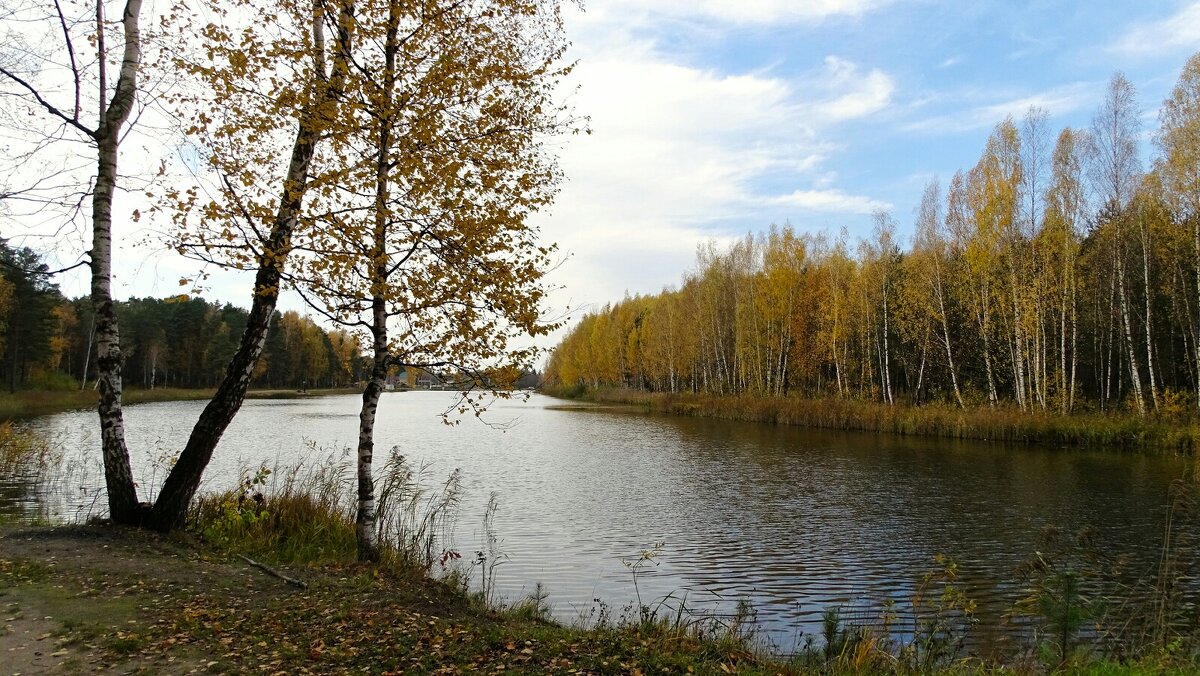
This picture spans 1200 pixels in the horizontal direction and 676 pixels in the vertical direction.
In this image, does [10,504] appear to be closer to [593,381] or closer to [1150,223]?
[1150,223]

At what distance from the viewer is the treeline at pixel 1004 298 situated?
27.5 meters

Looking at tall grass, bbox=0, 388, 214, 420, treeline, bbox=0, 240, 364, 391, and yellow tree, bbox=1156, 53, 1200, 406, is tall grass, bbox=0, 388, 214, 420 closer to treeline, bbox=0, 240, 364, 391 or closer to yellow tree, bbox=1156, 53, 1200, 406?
treeline, bbox=0, 240, 364, 391

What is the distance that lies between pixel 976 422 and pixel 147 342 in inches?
3022

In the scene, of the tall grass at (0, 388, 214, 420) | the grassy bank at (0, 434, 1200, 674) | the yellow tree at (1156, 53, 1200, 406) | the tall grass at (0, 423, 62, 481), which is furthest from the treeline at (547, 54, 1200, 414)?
the tall grass at (0, 388, 214, 420)

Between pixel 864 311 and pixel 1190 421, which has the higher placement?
pixel 864 311

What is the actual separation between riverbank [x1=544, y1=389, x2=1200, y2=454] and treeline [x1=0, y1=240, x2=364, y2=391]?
25353mm

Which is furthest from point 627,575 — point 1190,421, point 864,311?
point 864,311

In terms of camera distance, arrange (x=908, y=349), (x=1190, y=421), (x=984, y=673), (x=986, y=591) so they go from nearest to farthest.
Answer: (x=984, y=673) < (x=986, y=591) < (x=1190, y=421) < (x=908, y=349)

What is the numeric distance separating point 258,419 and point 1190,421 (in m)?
45.7

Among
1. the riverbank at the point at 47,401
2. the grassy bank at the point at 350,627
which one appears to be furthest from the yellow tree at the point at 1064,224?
the riverbank at the point at 47,401

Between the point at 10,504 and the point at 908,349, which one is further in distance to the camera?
the point at 908,349

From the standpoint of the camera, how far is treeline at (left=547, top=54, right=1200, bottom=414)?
2745 cm

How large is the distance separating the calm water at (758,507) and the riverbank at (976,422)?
2243 millimetres

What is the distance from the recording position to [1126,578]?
10.1m
